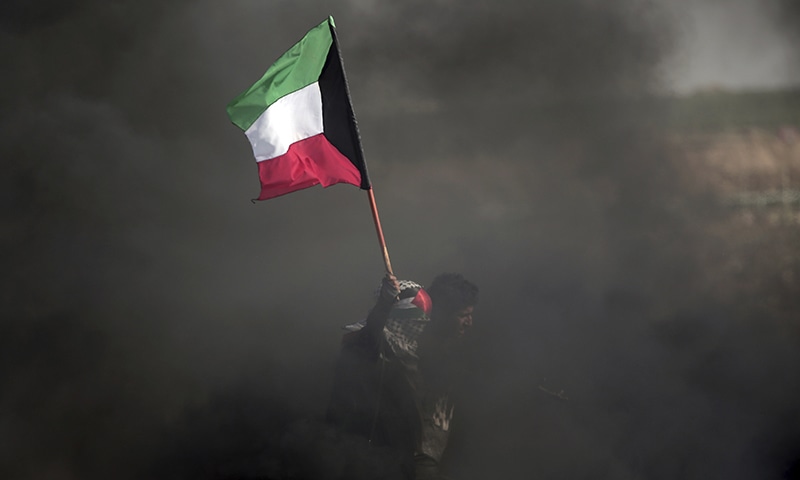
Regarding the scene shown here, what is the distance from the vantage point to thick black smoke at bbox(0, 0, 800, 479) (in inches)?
256

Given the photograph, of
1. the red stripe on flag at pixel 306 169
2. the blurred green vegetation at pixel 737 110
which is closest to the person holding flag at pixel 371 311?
the red stripe on flag at pixel 306 169

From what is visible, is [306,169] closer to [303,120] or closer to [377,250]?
[303,120]

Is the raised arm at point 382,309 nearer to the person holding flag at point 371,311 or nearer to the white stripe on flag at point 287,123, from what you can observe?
the person holding flag at point 371,311

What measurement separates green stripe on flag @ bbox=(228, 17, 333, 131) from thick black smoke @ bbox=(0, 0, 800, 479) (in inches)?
122

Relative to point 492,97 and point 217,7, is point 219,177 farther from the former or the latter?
point 492,97

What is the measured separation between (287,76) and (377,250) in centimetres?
362

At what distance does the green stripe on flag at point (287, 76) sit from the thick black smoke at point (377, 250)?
310 centimetres

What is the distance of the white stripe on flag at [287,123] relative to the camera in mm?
4449

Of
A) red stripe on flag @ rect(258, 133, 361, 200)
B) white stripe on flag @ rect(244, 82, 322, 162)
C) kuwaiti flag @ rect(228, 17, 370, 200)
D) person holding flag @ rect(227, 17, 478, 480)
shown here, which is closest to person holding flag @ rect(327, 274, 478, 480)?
person holding flag @ rect(227, 17, 478, 480)

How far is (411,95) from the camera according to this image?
8.22 metres

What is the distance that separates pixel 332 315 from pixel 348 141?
347 centimetres

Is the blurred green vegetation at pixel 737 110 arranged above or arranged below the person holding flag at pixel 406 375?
above

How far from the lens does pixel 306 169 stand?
176 inches

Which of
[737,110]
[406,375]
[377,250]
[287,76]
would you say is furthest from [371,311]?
[737,110]
